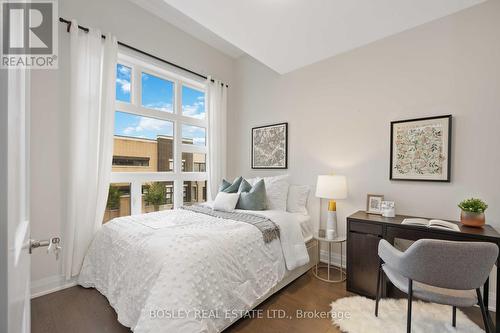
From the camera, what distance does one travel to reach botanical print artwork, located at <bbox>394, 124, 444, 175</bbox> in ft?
7.46

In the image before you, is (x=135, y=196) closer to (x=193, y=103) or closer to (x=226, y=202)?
(x=226, y=202)

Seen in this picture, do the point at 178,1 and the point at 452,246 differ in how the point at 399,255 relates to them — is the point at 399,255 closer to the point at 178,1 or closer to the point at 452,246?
the point at 452,246

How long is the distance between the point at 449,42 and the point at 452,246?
2.10m

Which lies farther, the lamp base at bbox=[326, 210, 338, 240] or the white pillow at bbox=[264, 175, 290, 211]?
the white pillow at bbox=[264, 175, 290, 211]

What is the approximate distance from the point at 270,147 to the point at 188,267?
2503mm

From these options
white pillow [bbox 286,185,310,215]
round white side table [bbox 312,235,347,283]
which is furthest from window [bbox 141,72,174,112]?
round white side table [bbox 312,235,347,283]

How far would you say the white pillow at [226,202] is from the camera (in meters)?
2.75

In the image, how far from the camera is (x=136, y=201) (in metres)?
3.02

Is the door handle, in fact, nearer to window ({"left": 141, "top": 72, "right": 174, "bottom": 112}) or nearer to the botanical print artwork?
window ({"left": 141, "top": 72, "right": 174, "bottom": 112})

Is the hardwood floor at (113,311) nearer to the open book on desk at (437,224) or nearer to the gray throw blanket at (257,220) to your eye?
the gray throw blanket at (257,220)

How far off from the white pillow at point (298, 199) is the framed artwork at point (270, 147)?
482 mm

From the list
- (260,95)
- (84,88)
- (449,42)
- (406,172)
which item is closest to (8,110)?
(84,88)

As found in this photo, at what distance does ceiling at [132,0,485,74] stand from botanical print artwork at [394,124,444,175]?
111cm

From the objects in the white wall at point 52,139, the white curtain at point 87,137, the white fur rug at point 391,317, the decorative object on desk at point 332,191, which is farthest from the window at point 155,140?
the white fur rug at point 391,317
